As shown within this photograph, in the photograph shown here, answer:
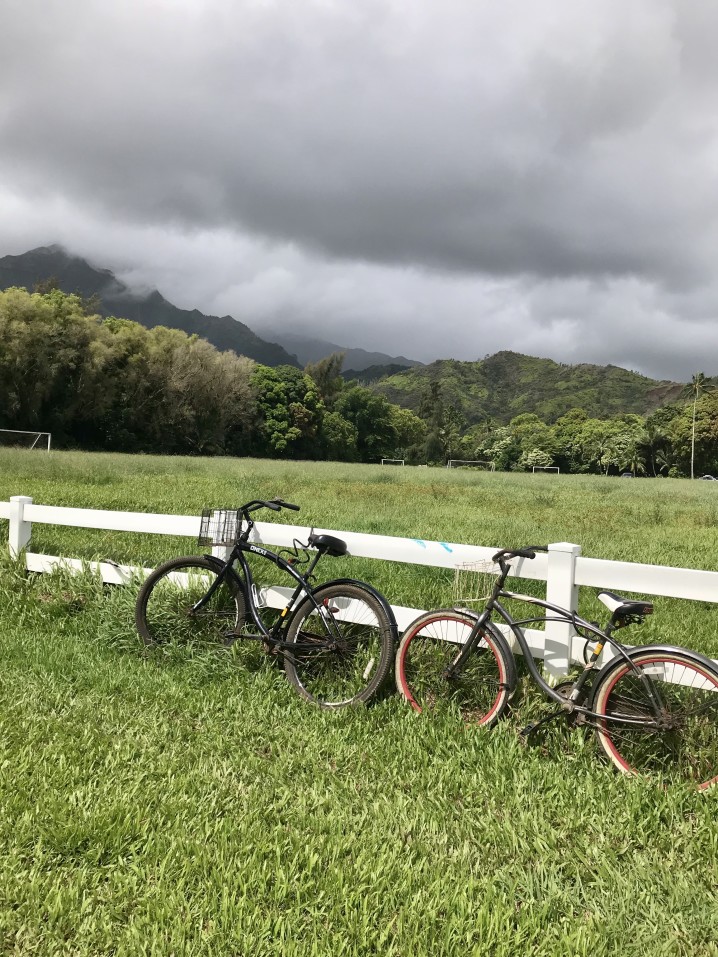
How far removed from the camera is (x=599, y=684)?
11.1 feet

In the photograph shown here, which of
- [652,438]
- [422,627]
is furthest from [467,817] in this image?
[652,438]

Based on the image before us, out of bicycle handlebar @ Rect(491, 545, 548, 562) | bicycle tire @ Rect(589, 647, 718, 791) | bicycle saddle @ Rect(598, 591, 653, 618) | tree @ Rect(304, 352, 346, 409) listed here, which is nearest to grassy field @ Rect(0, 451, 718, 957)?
bicycle tire @ Rect(589, 647, 718, 791)

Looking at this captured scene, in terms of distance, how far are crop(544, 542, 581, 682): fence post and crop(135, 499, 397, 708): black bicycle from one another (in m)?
0.97

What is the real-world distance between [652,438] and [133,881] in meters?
94.8

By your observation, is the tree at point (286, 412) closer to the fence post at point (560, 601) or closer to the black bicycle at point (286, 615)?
the black bicycle at point (286, 615)

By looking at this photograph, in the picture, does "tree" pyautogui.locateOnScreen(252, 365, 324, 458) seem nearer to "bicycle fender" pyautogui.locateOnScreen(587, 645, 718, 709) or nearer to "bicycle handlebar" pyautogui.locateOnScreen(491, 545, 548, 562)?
"bicycle handlebar" pyautogui.locateOnScreen(491, 545, 548, 562)

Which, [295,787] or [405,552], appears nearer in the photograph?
[295,787]

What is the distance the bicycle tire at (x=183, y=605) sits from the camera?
192 inches

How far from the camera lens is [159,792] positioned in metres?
3.08

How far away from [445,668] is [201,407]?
185ft

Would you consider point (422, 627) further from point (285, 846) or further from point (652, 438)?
point (652, 438)

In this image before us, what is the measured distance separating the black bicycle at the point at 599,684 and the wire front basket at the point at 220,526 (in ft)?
5.55

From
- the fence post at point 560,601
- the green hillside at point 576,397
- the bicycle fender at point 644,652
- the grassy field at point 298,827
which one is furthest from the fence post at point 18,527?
the green hillside at point 576,397

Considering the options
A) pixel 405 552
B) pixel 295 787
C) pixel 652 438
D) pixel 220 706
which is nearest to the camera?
pixel 295 787
